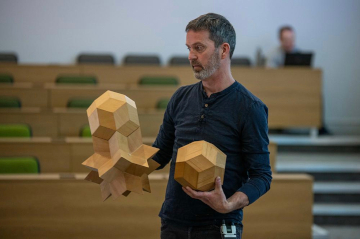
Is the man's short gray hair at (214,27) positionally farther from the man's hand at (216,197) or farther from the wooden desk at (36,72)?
the wooden desk at (36,72)

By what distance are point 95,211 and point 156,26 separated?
4561mm

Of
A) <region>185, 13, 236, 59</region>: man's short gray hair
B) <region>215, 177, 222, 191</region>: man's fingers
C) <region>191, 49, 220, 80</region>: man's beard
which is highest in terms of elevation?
<region>185, 13, 236, 59</region>: man's short gray hair

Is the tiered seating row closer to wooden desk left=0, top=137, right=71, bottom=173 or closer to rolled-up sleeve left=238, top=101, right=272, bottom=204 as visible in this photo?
wooden desk left=0, top=137, right=71, bottom=173

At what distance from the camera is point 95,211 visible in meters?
2.55

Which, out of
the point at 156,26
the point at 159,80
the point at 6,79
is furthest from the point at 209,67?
the point at 156,26

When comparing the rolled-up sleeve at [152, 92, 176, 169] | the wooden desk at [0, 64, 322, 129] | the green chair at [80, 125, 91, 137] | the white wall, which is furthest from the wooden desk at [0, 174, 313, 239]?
the white wall

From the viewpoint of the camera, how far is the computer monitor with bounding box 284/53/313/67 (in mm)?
5324

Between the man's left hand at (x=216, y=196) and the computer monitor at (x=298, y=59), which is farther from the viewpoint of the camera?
the computer monitor at (x=298, y=59)

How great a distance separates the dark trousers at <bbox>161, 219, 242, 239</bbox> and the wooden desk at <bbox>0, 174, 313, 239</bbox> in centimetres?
114

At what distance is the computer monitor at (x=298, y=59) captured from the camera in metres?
5.32

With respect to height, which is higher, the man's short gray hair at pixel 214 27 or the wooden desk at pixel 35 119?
the man's short gray hair at pixel 214 27

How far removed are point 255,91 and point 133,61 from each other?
177 centimetres

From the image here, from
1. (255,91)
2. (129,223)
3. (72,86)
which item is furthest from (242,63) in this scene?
(129,223)

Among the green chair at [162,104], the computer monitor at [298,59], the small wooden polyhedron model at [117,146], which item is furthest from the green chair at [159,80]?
the small wooden polyhedron model at [117,146]
